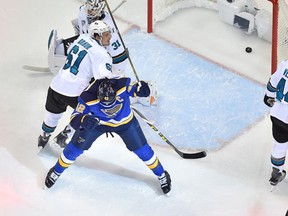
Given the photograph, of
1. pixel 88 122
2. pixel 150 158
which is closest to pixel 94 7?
pixel 88 122

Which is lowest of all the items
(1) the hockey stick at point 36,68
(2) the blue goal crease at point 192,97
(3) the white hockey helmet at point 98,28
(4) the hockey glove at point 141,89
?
(2) the blue goal crease at point 192,97

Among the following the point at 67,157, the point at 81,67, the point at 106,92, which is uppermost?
the point at 106,92

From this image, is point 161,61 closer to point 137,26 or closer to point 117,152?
point 137,26

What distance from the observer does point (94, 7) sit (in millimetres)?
4605

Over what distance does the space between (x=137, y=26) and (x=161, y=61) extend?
1.59ft

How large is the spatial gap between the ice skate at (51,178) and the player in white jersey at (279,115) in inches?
51.6

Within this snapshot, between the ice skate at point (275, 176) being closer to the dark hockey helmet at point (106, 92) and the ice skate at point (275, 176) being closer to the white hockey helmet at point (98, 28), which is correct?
the dark hockey helmet at point (106, 92)

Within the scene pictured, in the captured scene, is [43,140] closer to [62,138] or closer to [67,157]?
[62,138]

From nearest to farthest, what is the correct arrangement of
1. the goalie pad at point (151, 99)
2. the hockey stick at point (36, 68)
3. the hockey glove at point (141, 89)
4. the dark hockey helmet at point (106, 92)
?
1. the dark hockey helmet at point (106, 92)
2. the hockey glove at point (141, 89)
3. the goalie pad at point (151, 99)
4. the hockey stick at point (36, 68)

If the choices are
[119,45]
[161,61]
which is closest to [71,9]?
[161,61]

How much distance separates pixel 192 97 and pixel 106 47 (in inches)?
34.1

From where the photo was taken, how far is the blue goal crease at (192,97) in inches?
199

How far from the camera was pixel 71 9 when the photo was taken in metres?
6.15

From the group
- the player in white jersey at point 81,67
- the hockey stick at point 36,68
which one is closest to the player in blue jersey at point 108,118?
the player in white jersey at point 81,67
